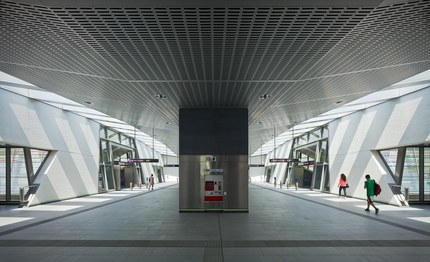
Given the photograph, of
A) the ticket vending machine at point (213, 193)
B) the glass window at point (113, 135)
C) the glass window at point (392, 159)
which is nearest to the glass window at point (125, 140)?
the glass window at point (113, 135)

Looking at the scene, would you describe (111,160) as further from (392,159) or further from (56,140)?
(392,159)

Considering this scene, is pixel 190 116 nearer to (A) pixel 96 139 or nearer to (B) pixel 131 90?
(B) pixel 131 90

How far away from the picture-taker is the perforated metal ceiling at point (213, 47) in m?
Result: 6.52

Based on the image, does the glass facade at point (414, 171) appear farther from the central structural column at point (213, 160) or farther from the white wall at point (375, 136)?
the central structural column at point (213, 160)

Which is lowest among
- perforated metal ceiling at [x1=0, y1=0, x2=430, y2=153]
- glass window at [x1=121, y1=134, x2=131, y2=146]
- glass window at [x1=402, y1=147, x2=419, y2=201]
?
glass window at [x1=402, y1=147, x2=419, y2=201]

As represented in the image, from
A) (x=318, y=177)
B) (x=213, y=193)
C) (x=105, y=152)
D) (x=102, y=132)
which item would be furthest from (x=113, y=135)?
(x=213, y=193)

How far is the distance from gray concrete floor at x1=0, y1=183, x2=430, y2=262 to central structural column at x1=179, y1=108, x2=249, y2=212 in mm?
1436

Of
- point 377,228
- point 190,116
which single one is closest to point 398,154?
point 377,228

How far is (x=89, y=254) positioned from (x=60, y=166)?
48.9ft

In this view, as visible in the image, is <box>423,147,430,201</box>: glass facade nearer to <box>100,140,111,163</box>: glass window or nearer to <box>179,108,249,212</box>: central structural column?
<box>179,108,249,212</box>: central structural column

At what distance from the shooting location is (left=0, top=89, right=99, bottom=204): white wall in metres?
16.6

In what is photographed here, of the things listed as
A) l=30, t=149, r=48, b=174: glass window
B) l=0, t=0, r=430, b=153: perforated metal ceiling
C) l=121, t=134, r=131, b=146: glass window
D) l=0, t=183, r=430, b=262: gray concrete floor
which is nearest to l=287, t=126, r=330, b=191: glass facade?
l=0, t=183, r=430, b=262: gray concrete floor

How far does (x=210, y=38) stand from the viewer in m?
7.87

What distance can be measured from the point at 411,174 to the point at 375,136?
281cm
